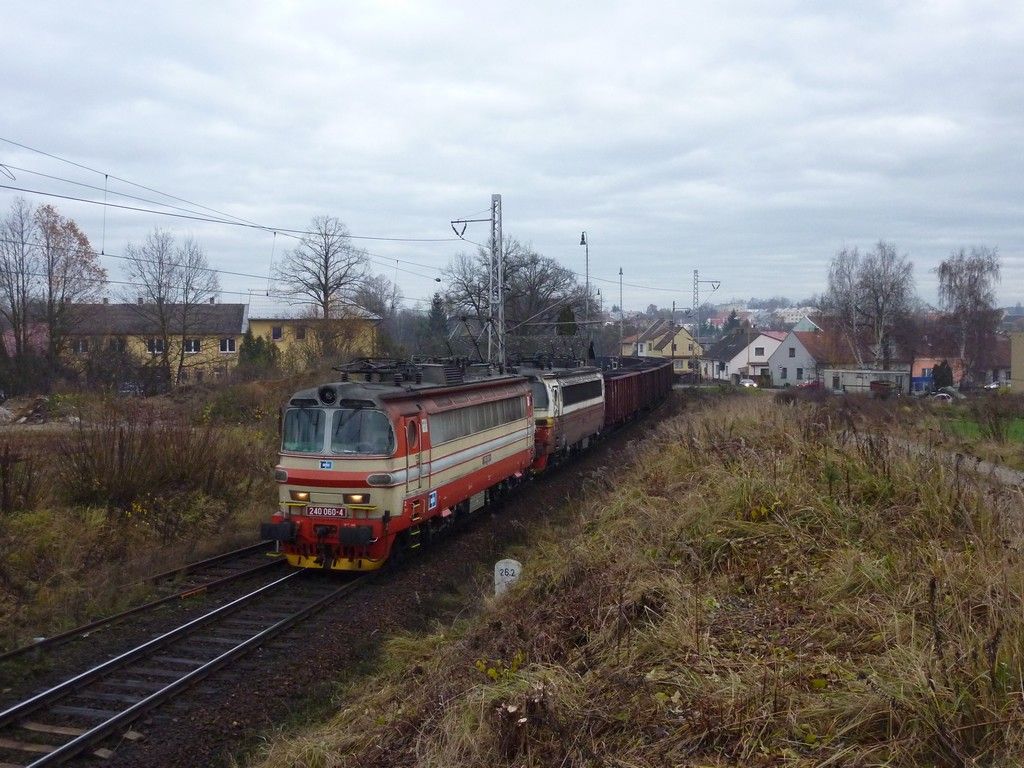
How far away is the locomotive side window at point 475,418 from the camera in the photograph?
1380 cm

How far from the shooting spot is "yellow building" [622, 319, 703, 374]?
321 feet

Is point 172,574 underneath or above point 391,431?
underneath

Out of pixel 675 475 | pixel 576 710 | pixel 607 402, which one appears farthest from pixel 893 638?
pixel 607 402

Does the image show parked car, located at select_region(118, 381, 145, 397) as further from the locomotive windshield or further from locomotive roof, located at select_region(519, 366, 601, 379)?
the locomotive windshield

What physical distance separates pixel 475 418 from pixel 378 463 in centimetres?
404

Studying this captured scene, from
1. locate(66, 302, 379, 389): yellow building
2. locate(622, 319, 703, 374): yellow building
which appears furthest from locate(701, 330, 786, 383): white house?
locate(66, 302, 379, 389): yellow building

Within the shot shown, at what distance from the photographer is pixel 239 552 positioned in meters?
13.7

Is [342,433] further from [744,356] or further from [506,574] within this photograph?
[744,356]

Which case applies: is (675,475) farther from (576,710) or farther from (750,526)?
(576,710)

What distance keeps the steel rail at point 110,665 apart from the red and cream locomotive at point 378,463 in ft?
3.85

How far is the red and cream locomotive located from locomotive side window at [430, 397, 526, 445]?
3 cm

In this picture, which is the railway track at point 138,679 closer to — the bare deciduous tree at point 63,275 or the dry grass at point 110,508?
the dry grass at point 110,508

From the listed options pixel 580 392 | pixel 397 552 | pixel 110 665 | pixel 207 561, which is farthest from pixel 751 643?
pixel 580 392

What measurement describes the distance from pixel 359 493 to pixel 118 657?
12.5ft
